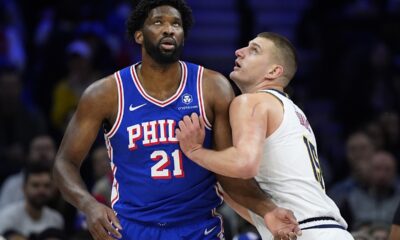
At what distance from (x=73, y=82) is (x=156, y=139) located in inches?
238

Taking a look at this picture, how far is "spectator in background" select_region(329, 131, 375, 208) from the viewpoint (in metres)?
10.8

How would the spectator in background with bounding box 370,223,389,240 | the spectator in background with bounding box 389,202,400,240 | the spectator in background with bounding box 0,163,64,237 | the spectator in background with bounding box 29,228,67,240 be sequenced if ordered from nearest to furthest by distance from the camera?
the spectator in background with bounding box 389,202,400,240 → the spectator in background with bounding box 29,228,67,240 → the spectator in background with bounding box 370,223,389,240 → the spectator in background with bounding box 0,163,64,237

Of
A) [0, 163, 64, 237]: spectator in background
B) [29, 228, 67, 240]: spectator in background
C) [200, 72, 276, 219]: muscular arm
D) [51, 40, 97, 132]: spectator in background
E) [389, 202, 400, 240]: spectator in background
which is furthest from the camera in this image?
[51, 40, 97, 132]: spectator in background

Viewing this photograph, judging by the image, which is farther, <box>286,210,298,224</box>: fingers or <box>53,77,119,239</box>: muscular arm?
<box>53,77,119,239</box>: muscular arm

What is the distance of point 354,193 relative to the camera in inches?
423

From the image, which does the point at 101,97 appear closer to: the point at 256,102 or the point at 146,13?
the point at 146,13

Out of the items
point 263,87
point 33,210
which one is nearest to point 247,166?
point 263,87

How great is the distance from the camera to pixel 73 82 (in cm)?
1218

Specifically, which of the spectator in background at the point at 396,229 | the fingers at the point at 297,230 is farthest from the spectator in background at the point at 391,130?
the fingers at the point at 297,230

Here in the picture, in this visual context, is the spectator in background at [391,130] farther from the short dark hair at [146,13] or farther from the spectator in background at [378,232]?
the short dark hair at [146,13]

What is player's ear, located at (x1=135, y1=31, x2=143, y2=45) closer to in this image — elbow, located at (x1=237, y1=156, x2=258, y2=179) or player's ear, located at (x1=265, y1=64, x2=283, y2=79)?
player's ear, located at (x1=265, y1=64, x2=283, y2=79)

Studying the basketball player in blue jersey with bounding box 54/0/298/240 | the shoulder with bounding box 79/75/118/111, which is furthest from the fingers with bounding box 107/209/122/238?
the shoulder with bounding box 79/75/118/111

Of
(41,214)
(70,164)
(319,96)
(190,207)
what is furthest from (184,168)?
(319,96)

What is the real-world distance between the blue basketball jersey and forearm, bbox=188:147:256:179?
27cm
